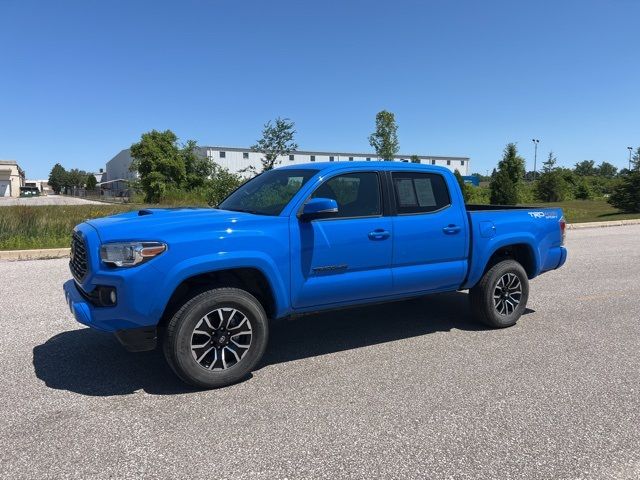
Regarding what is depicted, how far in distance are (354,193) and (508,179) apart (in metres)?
34.3

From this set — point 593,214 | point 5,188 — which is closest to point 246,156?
point 5,188

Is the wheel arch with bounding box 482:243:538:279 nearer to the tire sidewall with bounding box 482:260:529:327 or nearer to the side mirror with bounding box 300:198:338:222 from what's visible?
the tire sidewall with bounding box 482:260:529:327

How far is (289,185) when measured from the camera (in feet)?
15.5

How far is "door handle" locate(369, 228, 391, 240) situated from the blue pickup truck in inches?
0.4

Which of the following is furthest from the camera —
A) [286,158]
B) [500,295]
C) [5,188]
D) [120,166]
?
[120,166]

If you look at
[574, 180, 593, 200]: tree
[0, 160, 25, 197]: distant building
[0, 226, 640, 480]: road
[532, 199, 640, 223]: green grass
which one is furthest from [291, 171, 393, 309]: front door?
[0, 160, 25, 197]: distant building

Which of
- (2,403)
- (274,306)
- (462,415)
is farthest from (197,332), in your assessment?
(462,415)

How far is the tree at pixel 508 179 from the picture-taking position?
35.3 meters

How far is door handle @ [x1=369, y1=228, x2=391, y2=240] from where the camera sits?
456 centimetres

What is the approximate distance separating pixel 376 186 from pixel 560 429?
8.60 feet

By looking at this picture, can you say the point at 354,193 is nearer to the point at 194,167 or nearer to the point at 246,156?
the point at 194,167

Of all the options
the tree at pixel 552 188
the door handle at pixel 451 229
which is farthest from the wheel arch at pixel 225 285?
the tree at pixel 552 188

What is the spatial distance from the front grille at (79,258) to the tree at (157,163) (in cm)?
4811

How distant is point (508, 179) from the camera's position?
3591 cm
